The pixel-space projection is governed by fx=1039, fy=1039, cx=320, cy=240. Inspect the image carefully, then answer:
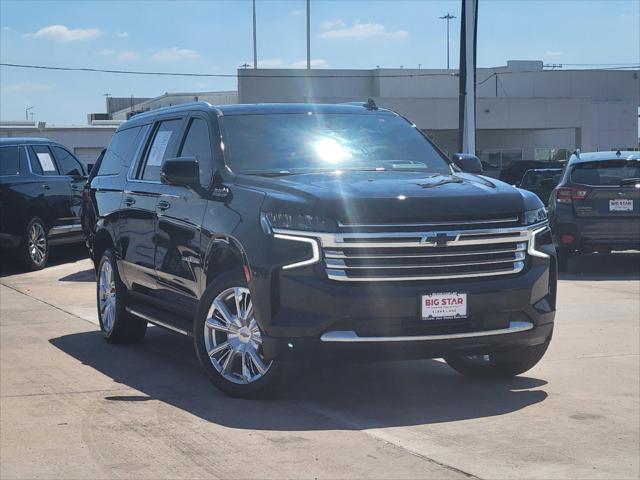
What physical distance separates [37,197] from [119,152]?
22.1ft

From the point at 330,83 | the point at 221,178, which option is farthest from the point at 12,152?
the point at 330,83

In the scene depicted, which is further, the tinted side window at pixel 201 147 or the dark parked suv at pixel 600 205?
the dark parked suv at pixel 600 205

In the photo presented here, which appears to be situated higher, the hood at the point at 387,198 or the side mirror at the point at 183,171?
the side mirror at the point at 183,171

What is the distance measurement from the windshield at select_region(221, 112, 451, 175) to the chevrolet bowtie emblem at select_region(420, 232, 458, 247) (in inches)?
50.0

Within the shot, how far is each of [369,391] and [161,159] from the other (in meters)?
2.60

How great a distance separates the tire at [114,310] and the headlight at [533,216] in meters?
3.66

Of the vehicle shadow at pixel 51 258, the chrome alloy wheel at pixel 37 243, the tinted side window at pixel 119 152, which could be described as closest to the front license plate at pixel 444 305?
the tinted side window at pixel 119 152

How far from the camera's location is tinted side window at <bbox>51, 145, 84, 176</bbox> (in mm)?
16438

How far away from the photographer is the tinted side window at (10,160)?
15242mm

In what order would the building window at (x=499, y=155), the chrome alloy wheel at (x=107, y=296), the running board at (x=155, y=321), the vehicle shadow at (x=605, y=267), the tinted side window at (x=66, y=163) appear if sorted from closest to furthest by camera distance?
the running board at (x=155, y=321) → the chrome alloy wheel at (x=107, y=296) → the vehicle shadow at (x=605, y=267) → the tinted side window at (x=66, y=163) → the building window at (x=499, y=155)

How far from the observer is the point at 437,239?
241 inches

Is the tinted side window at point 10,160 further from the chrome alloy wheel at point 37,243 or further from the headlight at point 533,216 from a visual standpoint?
the headlight at point 533,216

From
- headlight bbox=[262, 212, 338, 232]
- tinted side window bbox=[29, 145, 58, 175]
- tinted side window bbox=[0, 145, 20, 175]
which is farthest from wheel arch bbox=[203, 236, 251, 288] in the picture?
tinted side window bbox=[29, 145, 58, 175]

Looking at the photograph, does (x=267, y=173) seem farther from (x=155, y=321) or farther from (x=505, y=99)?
(x=505, y=99)
